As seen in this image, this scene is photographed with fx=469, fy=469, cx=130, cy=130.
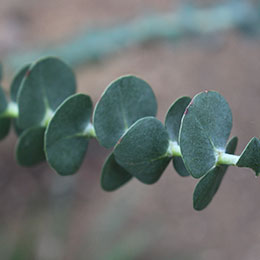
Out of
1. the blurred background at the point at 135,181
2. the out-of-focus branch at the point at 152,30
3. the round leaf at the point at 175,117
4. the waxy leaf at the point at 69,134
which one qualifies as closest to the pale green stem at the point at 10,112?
the waxy leaf at the point at 69,134

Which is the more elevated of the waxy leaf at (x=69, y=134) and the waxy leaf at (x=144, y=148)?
the waxy leaf at (x=69, y=134)

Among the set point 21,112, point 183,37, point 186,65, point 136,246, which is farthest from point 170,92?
point 21,112

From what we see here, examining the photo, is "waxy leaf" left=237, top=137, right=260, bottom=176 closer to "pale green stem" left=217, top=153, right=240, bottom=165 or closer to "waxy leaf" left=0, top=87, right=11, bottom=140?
"pale green stem" left=217, top=153, right=240, bottom=165

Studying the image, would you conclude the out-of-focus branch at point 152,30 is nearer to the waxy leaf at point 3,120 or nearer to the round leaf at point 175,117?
the waxy leaf at point 3,120

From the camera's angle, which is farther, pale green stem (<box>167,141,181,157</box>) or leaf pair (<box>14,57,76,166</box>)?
leaf pair (<box>14,57,76,166</box>)

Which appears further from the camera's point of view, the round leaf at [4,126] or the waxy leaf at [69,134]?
the round leaf at [4,126]

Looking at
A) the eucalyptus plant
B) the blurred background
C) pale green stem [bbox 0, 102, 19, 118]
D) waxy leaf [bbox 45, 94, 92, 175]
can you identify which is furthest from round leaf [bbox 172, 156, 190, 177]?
the blurred background

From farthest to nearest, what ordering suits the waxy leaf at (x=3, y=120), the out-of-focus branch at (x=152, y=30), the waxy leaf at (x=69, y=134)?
the out-of-focus branch at (x=152, y=30), the waxy leaf at (x=3, y=120), the waxy leaf at (x=69, y=134)

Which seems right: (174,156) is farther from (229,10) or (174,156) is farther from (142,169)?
(229,10)
